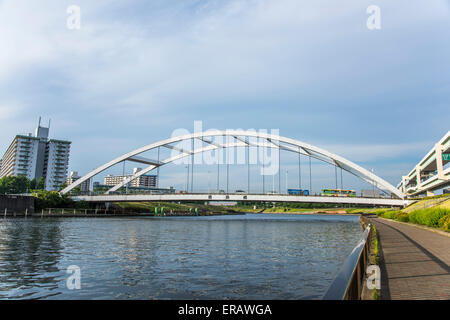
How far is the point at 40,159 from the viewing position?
127 meters

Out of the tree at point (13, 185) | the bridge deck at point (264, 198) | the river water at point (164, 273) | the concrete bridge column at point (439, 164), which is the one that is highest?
the concrete bridge column at point (439, 164)

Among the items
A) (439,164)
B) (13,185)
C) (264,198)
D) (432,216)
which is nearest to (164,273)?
(432,216)

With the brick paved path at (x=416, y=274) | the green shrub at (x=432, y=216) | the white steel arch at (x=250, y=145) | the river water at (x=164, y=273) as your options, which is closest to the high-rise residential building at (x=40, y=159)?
the white steel arch at (x=250, y=145)

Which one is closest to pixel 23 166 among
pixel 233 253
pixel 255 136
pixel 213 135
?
pixel 213 135

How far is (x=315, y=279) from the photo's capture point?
11.0m

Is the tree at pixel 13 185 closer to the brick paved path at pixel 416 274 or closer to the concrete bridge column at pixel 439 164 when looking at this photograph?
the brick paved path at pixel 416 274

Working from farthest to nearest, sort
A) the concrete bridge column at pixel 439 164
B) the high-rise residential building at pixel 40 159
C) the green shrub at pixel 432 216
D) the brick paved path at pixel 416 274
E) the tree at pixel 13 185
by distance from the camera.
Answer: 1. the high-rise residential building at pixel 40 159
2. the tree at pixel 13 185
3. the concrete bridge column at pixel 439 164
4. the green shrub at pixel 432 216
5. the brick paved path at pixel 416 274

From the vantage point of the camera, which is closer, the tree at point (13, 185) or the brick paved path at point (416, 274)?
the brick paved path at point (416, 274)

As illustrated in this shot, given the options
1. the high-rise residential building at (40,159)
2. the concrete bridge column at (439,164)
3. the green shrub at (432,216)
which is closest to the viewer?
the green shrub at (432,216)

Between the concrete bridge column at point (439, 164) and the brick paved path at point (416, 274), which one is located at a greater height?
the concrete bridge column at point (439, 164)

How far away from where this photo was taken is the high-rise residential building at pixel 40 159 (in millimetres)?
122938

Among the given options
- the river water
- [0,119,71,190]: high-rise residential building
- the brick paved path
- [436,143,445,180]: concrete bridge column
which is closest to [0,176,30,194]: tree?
[0,119,71,190]: high-rise residential building

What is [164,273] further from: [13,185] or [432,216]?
[13,185]
